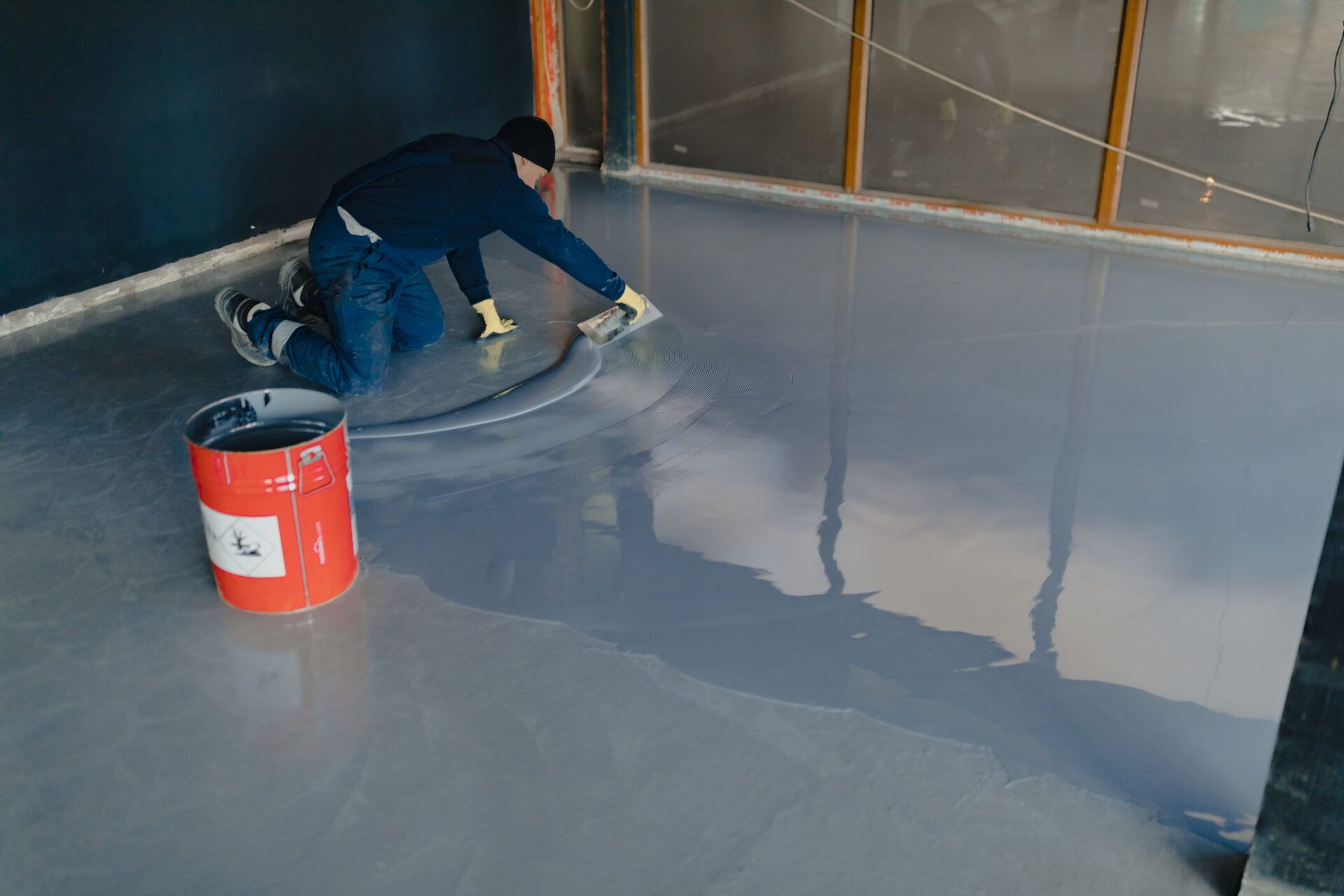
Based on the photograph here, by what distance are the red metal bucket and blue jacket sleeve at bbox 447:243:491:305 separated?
1390 mm

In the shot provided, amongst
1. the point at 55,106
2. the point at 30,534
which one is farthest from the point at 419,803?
the point at 55,106

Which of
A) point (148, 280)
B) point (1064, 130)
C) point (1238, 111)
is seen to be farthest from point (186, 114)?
point (1238, 111)

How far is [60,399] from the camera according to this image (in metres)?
3.31

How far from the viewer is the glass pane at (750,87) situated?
5.54 m

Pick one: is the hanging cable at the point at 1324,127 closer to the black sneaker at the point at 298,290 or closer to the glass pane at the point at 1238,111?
the glass pane at the point at 1238,111

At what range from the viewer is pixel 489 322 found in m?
3.79

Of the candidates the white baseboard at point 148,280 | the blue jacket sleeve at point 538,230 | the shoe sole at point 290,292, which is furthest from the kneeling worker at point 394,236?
the white baseboard at point 148,280

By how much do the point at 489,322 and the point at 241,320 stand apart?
83 centimetres

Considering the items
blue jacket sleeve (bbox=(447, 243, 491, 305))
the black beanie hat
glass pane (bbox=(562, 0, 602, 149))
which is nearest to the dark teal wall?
glass pane (bbox=(562, 0, 602, 149))

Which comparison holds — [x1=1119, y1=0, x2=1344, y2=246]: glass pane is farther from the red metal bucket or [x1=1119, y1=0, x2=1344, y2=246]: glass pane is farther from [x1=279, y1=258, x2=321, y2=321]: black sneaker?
the red metal bucket

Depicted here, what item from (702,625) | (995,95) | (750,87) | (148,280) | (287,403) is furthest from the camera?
(750,87)

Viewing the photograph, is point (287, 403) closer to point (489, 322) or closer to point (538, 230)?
point (538, 230)

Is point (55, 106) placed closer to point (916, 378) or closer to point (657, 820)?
point (916, 378)

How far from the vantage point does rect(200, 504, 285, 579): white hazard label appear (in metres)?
2.14
